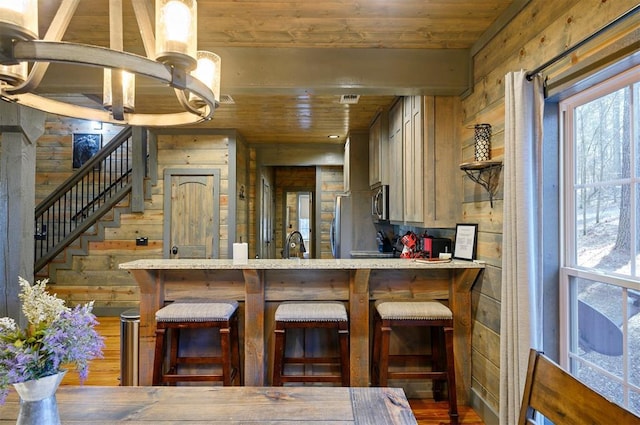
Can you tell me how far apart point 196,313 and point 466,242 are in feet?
6.38

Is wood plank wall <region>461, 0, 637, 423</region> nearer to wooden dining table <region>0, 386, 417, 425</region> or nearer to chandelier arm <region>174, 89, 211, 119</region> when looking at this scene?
wooden dining table <region>0, 386, 417, 425</region>

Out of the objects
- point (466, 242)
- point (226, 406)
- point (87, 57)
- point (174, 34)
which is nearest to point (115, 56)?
point (87, 57)

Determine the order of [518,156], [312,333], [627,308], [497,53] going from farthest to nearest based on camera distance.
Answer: [312,333] < [497,53] < [518,156] < [627,308]

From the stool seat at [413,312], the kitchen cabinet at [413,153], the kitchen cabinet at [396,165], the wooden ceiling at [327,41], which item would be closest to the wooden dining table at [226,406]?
the stool seat at [413,312]

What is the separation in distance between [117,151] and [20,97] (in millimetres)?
4841

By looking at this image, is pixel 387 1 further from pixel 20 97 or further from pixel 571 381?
pixel 571 381

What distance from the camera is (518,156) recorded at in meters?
1.86

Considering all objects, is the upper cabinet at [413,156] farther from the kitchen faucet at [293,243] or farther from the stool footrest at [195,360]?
the kitchen faucet at [293,243]

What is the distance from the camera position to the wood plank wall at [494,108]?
1.74m

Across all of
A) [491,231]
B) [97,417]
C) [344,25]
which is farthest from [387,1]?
[97,417]

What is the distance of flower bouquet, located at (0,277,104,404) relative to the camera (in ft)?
3.02

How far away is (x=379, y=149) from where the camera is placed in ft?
14.5

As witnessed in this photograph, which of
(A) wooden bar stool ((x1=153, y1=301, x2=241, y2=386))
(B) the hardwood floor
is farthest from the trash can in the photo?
(A) wooden bar stool ((x1=153, y1=301, x2=241, y2=386))

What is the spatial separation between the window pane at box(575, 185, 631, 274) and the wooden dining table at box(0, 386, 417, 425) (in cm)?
110
